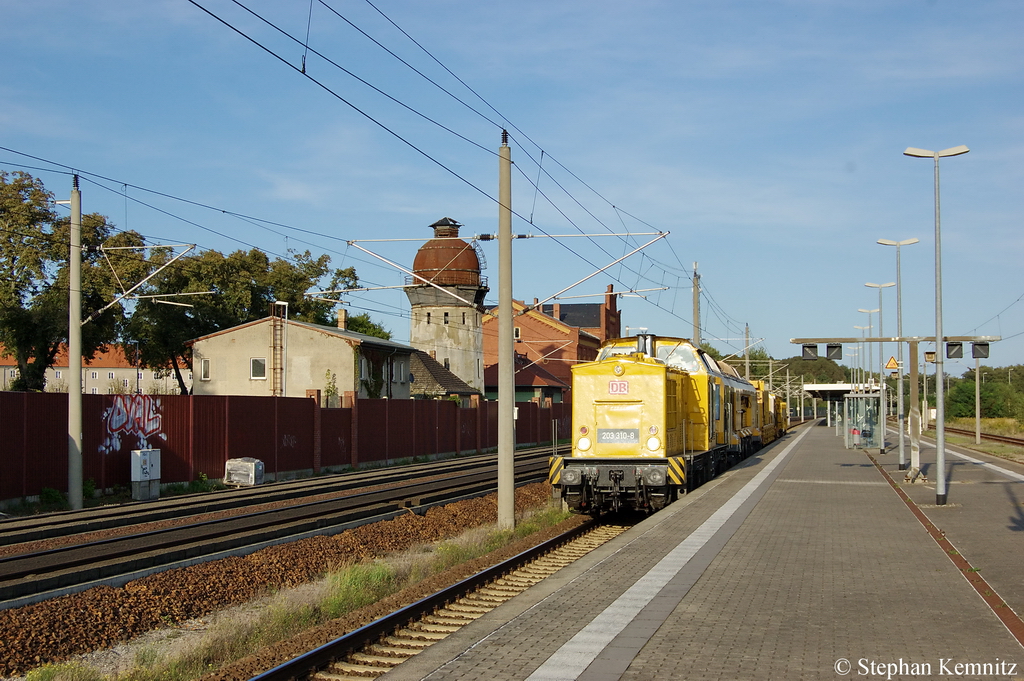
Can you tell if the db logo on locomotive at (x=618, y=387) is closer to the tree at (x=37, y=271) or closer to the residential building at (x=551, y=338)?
the tree at (x=37, y=271)

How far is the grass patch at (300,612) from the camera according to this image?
774 cm

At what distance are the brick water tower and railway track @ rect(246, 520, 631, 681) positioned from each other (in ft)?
160

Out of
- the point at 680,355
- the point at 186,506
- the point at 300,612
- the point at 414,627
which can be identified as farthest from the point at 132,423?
the point at 414,627

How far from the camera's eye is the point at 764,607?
897 centimetres

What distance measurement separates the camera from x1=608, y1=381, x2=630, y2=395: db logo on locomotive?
17.8m

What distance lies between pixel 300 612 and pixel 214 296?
155 ft

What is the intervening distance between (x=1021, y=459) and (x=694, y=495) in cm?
2061

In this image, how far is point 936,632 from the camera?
7.92m

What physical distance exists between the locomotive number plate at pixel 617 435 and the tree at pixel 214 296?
33175 mm

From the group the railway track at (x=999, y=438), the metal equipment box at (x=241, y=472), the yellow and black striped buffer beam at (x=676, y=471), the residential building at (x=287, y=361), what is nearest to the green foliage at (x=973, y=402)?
the railway track at (x=999, y=438)

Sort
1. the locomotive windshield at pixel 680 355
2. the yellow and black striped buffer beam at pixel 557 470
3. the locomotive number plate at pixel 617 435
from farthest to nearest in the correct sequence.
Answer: the locomotive windshield at pixel 680 355
the locomotive number plate at pixel 617 435
the yellow and black striped buffer beam at pixel 557 470

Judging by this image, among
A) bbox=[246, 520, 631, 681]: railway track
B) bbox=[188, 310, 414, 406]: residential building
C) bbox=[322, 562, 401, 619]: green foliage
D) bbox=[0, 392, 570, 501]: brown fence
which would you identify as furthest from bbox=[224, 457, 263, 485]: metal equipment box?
bbox=[188, 310, 414, 406]: residential building

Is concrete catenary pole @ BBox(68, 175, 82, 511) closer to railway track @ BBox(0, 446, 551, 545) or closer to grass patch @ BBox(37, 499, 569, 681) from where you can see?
railway track @ BBox(0, 446, 551, 545)

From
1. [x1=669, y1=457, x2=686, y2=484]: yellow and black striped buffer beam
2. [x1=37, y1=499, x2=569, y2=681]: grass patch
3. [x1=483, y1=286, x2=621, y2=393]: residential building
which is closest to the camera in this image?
[x1=37, y1=499, x2=569, y2=681]: grass patch
